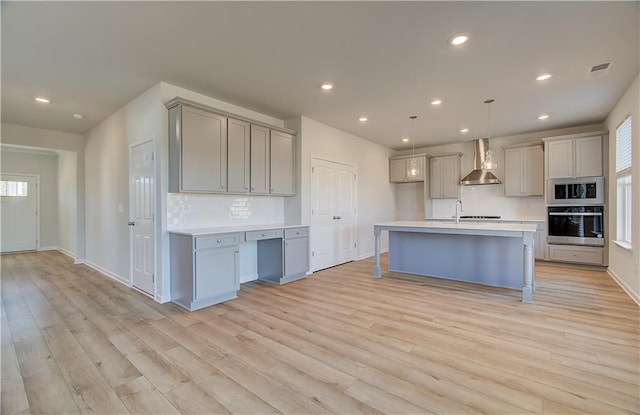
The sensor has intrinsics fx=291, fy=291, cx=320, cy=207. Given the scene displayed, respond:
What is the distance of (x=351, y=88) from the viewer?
376 cm

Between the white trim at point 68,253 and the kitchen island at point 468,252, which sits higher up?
the kitchen island at point 468,252

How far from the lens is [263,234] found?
13.4 ft

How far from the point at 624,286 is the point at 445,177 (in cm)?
373

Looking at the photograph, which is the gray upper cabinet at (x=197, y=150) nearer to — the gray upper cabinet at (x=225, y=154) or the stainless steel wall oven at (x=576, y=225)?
the gray upper cabinet at (x=225, y=154)

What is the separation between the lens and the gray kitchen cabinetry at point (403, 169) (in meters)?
7.03

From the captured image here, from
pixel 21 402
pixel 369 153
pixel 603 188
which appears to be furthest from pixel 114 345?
pixel 603 188

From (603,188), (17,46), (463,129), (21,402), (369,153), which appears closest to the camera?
(21,402)

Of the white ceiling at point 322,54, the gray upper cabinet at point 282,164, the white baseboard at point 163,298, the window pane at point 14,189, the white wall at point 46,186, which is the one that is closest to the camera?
the white ceiling at point 322,54

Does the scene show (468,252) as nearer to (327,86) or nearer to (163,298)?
(327,86)

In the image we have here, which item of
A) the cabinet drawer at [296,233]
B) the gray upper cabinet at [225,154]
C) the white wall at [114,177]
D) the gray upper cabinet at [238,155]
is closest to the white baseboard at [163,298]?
the white wall at [114,177]

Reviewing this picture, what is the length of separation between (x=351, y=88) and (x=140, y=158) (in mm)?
3031

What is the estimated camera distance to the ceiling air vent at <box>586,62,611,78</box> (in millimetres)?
3148

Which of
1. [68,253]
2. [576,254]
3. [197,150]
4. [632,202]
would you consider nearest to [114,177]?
[197,150]

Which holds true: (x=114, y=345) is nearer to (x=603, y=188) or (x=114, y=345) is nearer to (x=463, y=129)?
(x=463, y=129)
